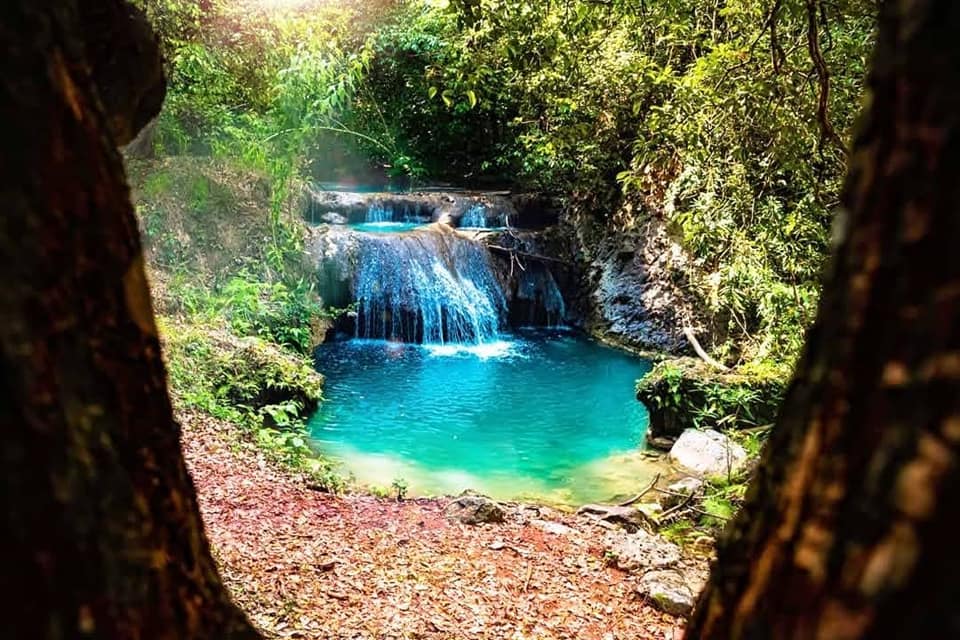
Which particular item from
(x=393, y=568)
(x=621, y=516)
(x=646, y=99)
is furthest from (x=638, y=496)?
(x=646, y=99)

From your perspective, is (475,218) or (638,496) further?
(475,218)

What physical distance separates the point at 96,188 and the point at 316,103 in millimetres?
6740

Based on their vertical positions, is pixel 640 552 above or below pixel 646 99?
below

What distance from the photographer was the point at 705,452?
715 cm

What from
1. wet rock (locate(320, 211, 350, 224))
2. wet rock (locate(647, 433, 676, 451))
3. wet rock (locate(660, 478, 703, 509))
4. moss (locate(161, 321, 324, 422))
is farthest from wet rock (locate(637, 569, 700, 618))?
wet rock (locate(320, 211, 350, 224))

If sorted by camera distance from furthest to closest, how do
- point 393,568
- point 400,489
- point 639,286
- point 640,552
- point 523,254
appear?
point 523,254 → point 639,286 → point 400,489 → point 640,552 → point 393,568

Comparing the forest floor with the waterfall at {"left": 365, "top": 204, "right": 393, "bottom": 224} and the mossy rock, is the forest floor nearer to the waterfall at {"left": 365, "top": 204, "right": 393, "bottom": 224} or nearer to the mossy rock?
the mossy rock

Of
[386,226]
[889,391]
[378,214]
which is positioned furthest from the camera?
[378,214]

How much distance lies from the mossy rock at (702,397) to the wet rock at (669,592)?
328 centimetres

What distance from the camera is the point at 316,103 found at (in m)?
7.08

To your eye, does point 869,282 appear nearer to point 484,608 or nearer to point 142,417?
point 142,417

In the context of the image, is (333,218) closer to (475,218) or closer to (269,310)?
(475,218)

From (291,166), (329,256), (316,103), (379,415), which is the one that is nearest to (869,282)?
(316,103)

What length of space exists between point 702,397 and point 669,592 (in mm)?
4494
